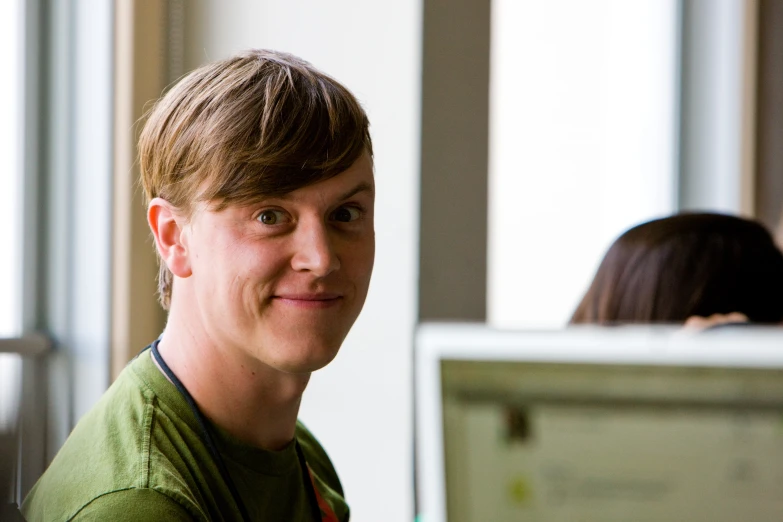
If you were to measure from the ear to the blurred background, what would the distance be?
40cm

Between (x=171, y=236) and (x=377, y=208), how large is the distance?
1030 millimetres

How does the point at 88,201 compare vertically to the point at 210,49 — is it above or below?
below

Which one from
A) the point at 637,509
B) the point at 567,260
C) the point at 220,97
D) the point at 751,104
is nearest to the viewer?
the point at 637,509

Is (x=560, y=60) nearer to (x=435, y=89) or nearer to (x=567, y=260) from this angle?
(x=567, y=260)

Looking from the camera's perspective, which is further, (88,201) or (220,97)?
(88,201)

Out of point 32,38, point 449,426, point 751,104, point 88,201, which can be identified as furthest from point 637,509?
point 751,104

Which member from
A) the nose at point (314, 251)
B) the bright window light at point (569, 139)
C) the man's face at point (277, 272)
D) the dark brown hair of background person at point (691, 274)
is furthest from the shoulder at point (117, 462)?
the bright window light at point (569, 139)

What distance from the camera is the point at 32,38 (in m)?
1.92

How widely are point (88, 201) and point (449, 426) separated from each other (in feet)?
5.03

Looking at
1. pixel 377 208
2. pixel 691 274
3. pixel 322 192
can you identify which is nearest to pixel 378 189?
pixel 377 208

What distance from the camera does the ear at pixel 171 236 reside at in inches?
45.0

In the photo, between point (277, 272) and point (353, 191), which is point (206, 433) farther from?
point (353, 191)

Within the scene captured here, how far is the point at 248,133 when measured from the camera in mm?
1070

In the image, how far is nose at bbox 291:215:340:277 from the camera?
1.07 metres
